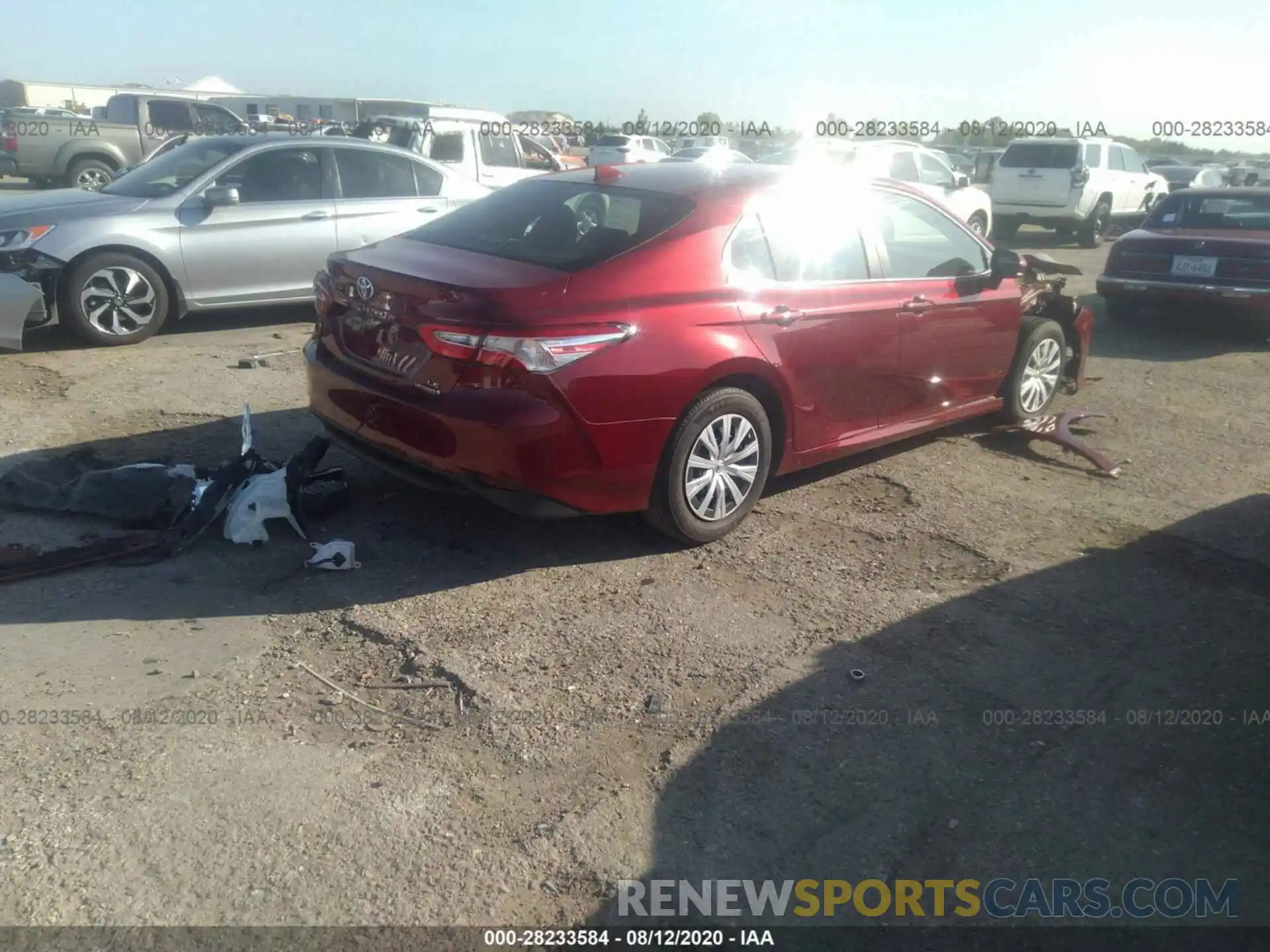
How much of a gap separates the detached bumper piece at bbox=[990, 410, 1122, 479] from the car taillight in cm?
352

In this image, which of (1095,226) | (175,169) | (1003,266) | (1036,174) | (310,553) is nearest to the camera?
(310,553)

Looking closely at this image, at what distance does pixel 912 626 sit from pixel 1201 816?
50.5 inches

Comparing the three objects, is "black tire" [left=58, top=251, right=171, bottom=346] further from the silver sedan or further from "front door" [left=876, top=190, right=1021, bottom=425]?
"front door" [left=876, top=190, right=1021, bottom=425]

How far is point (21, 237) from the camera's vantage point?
766cm

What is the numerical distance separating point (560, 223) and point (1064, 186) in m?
15.8

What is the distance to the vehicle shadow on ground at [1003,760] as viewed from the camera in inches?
117

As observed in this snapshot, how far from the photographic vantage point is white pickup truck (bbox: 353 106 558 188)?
1306 centimetres

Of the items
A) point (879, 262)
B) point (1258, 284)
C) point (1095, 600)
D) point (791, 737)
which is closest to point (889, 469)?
point (879, 262)

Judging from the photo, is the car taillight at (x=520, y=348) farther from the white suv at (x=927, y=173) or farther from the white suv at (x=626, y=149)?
the white suv at (x=626, y=149)

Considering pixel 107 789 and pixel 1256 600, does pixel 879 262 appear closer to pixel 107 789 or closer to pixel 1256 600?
pixel 1256 600

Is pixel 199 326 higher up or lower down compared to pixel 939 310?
lower down

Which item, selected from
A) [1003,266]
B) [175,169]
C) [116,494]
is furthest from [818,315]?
[175,169]

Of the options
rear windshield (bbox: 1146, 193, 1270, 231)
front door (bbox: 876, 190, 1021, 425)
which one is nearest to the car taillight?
front door (bbox: 876, 190, 1021, 425)

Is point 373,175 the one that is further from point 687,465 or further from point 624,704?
point 624,704
